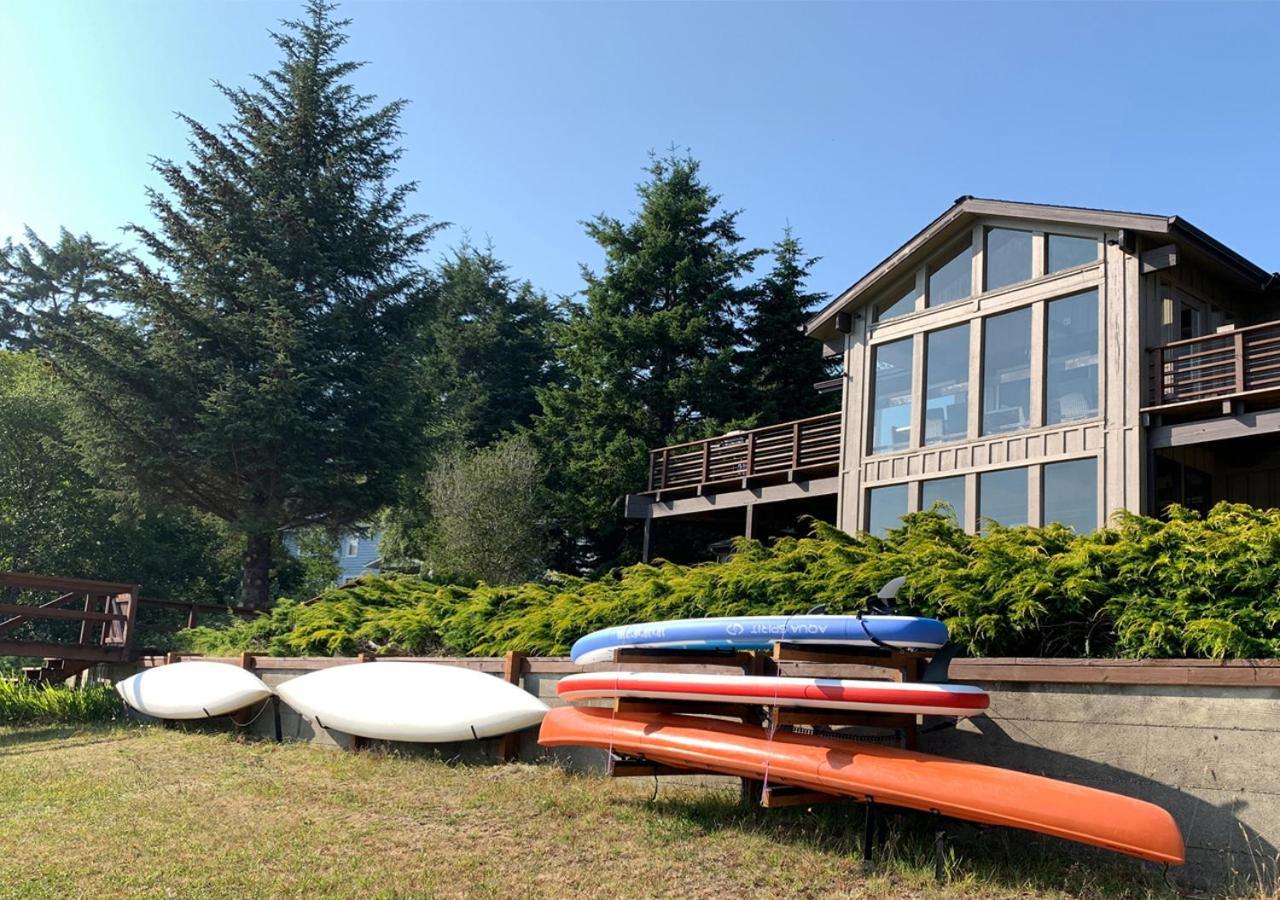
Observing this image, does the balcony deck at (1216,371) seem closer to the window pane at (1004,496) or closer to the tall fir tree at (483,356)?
the window pane at (1004,496)

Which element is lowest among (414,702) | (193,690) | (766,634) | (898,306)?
(193,690)

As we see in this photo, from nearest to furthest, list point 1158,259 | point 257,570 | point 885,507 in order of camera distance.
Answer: point 1158,259 < point 885,507 < point 257,570

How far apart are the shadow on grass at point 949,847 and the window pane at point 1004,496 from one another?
8.97 metres

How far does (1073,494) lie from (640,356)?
1373 cm

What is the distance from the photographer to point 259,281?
75.1ft

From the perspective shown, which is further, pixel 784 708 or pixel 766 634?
pixel 766 634

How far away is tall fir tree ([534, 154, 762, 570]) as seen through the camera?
24.9 metres

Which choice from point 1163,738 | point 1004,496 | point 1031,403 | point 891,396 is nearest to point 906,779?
point 1163,738

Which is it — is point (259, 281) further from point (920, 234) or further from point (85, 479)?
point (920, 234)

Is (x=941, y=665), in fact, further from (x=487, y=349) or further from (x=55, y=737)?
(x=487, y=349)

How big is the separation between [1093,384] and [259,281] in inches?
669

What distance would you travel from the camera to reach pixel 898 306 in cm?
1695

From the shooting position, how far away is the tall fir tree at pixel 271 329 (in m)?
21.6

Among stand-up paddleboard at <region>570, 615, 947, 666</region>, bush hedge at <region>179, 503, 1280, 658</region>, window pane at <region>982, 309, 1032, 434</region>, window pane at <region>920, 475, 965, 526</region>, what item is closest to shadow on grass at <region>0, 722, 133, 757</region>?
bush hedge at <region>179, 503, 1280, 658</region>
